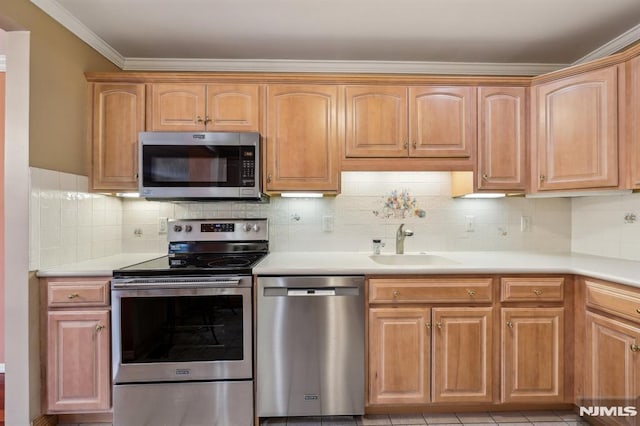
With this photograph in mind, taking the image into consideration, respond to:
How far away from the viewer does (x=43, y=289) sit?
186cm

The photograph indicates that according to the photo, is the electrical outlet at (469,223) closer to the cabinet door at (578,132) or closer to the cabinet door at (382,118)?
the cabinet door at (578,132)

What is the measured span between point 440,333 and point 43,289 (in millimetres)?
2270

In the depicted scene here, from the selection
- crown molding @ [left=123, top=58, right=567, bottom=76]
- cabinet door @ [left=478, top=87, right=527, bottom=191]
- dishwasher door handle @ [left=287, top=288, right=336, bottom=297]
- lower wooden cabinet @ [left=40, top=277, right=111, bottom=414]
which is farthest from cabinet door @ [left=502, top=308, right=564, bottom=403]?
lower wooden cabinet @ [left=40, top=277, right=111, bottom=414]

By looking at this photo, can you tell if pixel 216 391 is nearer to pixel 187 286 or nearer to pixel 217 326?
pixel 217 326

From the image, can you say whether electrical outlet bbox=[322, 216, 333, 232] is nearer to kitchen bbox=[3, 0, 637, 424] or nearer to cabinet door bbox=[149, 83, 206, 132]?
kitchen bbox=[3, 0, 637, 424]

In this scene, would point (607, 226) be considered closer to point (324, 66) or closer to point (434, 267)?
point (434, 267)

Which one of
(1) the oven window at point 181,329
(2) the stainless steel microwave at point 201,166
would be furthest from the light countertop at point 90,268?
(2) the stainless steel microwave at point 201,166

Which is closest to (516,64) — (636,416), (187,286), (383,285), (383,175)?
(383,175)

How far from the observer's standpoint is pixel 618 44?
7.49 feet

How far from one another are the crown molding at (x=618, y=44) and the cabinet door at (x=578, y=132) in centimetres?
44

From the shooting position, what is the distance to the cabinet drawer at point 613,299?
1606 mm

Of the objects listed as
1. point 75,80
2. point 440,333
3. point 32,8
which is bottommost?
point 440,333

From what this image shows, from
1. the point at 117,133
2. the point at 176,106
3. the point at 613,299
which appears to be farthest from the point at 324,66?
the point at 613,299

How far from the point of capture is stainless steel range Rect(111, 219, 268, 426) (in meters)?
1.87
